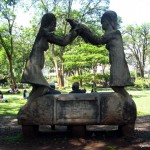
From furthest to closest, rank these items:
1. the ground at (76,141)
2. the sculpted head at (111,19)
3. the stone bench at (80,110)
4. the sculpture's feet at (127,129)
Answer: the sculpted head at (111,19), the sculpture's feet at (127,129), the stone bench at (80,110), the ground at (76,141)

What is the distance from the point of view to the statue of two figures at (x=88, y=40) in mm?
8125

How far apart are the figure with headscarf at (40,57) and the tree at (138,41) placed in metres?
60.4

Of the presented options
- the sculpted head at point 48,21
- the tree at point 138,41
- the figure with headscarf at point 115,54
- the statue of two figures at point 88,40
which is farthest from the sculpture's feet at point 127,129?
the tree at point 138,41

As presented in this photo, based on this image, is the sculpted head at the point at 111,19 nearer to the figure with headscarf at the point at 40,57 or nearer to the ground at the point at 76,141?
the figure with headscarf at the point at 40,57

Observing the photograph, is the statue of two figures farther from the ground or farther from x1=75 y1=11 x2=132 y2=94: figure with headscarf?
the ground

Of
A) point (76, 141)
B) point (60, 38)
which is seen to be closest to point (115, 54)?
point (60, 38)

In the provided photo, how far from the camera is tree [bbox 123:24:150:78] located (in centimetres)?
6731

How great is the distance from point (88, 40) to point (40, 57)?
1.30m

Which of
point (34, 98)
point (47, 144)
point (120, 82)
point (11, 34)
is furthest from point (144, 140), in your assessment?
point (11, 34)

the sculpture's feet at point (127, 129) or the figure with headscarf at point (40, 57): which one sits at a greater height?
the figure with headscarf at point (40, 57)

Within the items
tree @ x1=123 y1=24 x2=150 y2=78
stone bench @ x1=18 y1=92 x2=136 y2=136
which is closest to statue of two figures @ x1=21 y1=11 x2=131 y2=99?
stone bench @ x1=18 y1=92 x2=136 y2=136

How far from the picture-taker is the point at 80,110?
8102 millimetres

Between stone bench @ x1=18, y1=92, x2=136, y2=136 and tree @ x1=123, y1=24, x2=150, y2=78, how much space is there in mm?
60668

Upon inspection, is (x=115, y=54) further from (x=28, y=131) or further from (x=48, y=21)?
(x=28, y=131)
